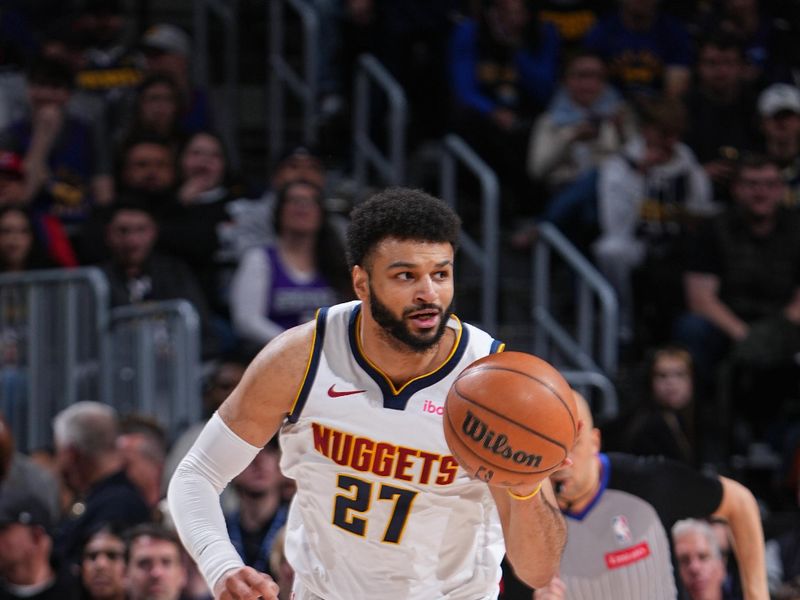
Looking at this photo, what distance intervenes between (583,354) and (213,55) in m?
4.32

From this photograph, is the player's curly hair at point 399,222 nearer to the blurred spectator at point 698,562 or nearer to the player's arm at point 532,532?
the player's arm at point 532,532

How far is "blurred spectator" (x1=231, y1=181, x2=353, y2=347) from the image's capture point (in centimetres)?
881

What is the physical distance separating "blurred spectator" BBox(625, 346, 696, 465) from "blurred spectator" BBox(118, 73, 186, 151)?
3.46 m

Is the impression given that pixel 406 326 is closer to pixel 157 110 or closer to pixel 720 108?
pixel 157 110

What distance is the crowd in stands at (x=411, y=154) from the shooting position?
771cm

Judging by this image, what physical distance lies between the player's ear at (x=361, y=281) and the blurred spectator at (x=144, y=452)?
3.60 m

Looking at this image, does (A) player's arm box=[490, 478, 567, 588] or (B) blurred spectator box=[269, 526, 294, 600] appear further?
(B) blurred spectator box=[269, 526, 294, 600]

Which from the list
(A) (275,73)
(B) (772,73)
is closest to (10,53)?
(A) (275,73)

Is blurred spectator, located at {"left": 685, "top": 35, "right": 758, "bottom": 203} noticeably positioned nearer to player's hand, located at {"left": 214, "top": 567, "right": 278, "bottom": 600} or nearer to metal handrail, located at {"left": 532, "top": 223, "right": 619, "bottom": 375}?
metal handrail, located at {"left": 532, "top": 223, "right": 619, "bottom": 375}

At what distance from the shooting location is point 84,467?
790 cm

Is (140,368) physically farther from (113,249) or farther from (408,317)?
(408,317)

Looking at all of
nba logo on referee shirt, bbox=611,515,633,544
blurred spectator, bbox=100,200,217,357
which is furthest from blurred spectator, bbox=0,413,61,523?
nba logo on referee shirt, bbox=611,515,633,544

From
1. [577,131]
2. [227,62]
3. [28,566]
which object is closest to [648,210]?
[577,131]

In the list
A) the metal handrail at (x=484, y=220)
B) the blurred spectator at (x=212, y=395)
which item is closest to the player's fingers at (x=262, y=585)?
the blurred spectator at (x=212, y=395)
